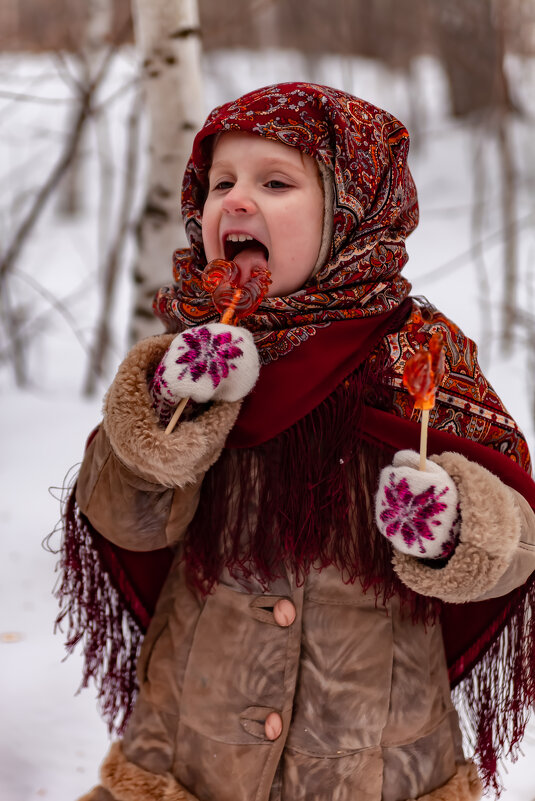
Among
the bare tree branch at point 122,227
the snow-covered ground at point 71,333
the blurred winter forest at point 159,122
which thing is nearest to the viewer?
the snow-covered ground at point 71,333

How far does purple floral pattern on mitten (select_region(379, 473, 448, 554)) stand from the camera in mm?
1204

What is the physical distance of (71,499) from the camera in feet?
4.99

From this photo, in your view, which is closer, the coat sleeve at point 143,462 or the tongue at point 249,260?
the coat sleeve at point 143,462

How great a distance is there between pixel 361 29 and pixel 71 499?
10.4 meters

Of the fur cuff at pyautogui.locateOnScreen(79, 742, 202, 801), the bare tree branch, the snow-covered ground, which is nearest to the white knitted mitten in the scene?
the fur cuff at pyautogui.locateOnScreen(79, 742, 202, 801)

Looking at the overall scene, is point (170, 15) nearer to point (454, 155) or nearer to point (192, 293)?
point (192, 293)

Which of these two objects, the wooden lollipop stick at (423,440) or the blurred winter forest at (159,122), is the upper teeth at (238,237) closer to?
the wooden lollipop stick at (423,440)

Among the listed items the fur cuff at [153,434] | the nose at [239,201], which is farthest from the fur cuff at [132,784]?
the nose at [239,201]

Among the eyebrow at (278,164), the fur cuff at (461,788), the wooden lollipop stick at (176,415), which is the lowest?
the fur cuff at (461,788)

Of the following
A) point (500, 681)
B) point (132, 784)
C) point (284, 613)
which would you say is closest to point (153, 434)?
point (284, 613)

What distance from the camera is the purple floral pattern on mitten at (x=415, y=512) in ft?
3.95

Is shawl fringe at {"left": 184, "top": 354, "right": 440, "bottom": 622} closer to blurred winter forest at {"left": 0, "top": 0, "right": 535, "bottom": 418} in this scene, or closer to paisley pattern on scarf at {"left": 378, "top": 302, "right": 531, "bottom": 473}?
paisley pattern on scarf at {"left": 378, "top": 302, "right": 531, "bottom": 473}

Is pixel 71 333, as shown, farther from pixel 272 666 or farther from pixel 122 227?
pixel 272 666

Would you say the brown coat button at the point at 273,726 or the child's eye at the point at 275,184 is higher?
the child's eye at the point at 275,184
